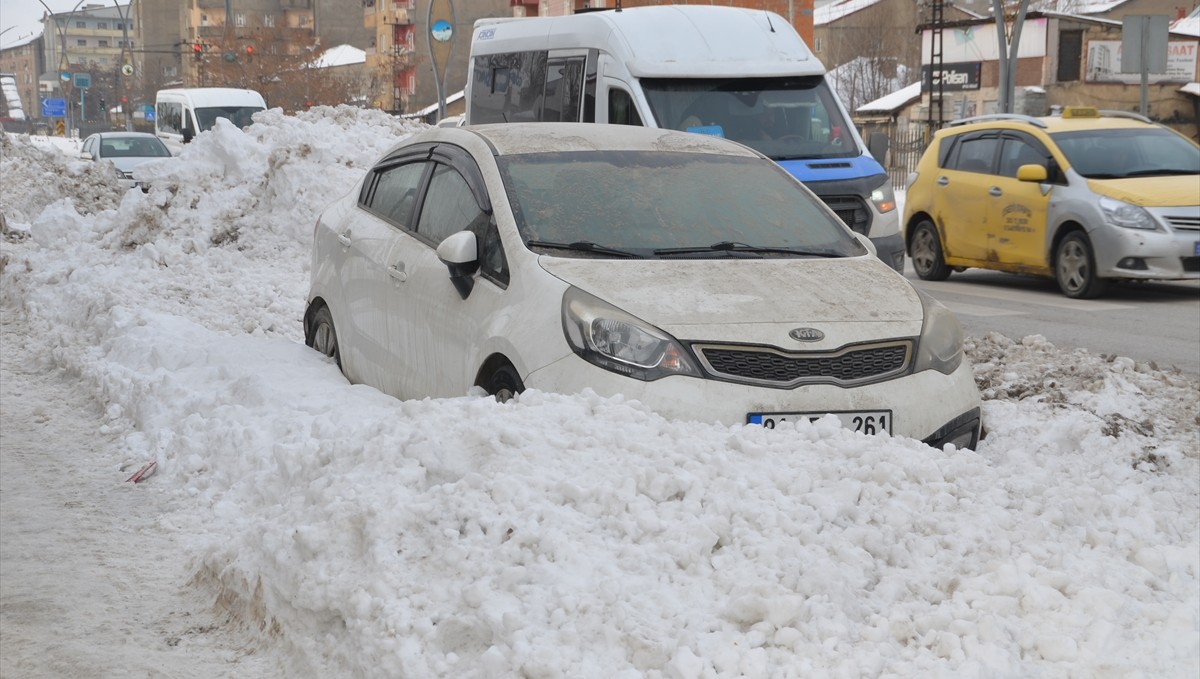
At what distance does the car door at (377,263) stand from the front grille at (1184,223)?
8768mm

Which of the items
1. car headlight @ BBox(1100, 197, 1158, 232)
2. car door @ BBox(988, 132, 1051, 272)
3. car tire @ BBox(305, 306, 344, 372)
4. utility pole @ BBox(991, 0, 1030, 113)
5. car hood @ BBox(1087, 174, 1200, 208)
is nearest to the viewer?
car tire @ BBox(305, 306, 344, 372)

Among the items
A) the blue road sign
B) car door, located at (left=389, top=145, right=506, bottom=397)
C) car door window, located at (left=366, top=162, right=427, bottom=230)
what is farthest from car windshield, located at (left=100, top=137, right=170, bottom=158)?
the blue road sign

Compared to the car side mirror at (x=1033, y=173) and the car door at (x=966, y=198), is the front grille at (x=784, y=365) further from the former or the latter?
the car door at (x=966, y=198)

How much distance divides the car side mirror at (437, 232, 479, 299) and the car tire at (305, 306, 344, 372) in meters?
1.84

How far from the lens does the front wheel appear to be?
26.4 feet

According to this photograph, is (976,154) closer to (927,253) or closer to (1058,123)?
(1058,123)

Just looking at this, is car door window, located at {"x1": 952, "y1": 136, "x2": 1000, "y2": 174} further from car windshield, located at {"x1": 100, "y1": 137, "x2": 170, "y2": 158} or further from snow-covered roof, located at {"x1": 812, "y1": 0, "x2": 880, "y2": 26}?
snow-covered roof, located at {"x1": 812, "y1": 0, "x2": 880, "y2": 26}

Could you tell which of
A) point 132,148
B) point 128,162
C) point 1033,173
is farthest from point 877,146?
point 132,148

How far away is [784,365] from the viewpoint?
5.48 metres

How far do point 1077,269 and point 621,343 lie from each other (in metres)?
10.0

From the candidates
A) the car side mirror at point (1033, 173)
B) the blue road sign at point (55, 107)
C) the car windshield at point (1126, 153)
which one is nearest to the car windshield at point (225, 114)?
the car side mirror at point (1033, 173)

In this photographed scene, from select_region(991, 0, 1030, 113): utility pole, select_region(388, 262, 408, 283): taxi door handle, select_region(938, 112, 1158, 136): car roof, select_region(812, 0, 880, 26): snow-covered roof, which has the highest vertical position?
select_region(812, 0, 880, 26): snow-covered roof

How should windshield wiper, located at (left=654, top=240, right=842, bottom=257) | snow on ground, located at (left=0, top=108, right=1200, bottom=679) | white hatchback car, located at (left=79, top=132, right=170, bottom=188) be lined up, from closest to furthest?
snow on ground, located at (left=0, top=108, right=1200, bottom=679)
windshield wiper, located at (left=654, top=240, right=842, bottom=257)
white hatchback car, located at (left=79, top=132, right=170, bottom=188)

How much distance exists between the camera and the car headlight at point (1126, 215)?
1381 centimetres
